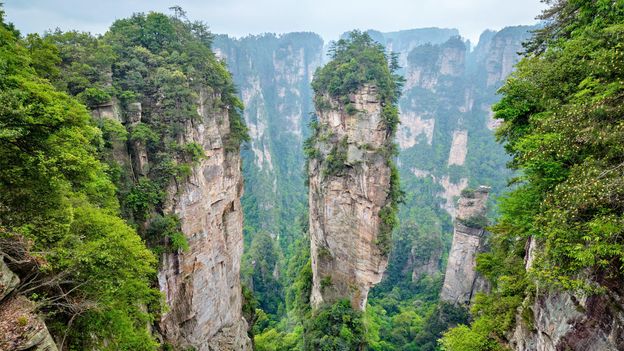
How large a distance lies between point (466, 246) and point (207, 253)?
2407 cm

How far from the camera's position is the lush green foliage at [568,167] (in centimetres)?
652

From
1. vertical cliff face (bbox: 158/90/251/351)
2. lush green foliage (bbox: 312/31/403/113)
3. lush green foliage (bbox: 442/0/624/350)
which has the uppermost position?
lush green foliage (bbox: 312/31/403/113)

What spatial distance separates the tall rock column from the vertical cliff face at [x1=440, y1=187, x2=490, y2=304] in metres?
11.7

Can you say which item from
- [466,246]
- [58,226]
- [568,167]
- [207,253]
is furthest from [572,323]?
[466,246]

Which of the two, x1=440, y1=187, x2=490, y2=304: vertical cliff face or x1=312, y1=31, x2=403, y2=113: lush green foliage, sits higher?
x1=312, y1=31, x2=403, y2=113: lush green foliage

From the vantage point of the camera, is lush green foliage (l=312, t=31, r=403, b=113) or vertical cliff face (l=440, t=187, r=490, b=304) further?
vertical cliff face (l=440, t=187, r=490, b=304)

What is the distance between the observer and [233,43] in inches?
4232

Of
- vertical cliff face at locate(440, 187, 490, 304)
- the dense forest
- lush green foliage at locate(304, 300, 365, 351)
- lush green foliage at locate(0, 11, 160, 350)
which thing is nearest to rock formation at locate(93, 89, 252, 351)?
the dense forest

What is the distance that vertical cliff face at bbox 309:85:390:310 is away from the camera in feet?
79.7

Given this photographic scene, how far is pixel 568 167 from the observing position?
329 inches

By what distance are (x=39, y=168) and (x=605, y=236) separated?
36.2 feet

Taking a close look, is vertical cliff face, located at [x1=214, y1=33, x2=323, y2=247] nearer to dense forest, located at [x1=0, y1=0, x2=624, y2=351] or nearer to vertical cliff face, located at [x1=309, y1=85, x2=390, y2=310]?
dense forest, located at [x1=0, y1=0, x2=624, y2=351]

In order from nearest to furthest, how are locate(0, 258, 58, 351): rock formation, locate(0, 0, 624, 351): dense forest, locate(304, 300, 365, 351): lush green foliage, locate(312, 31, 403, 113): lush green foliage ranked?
locate(0, 258, 58, 351): rock formation → locate(0, 0, 624, 351): dense forest → locate(304, 300, 365, 351): lush green foliage → locate(312, 31, 403, 113): lush green foliage

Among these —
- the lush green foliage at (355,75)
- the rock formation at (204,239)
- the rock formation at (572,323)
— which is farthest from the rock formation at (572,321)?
the lush green foliage at (355,75)
